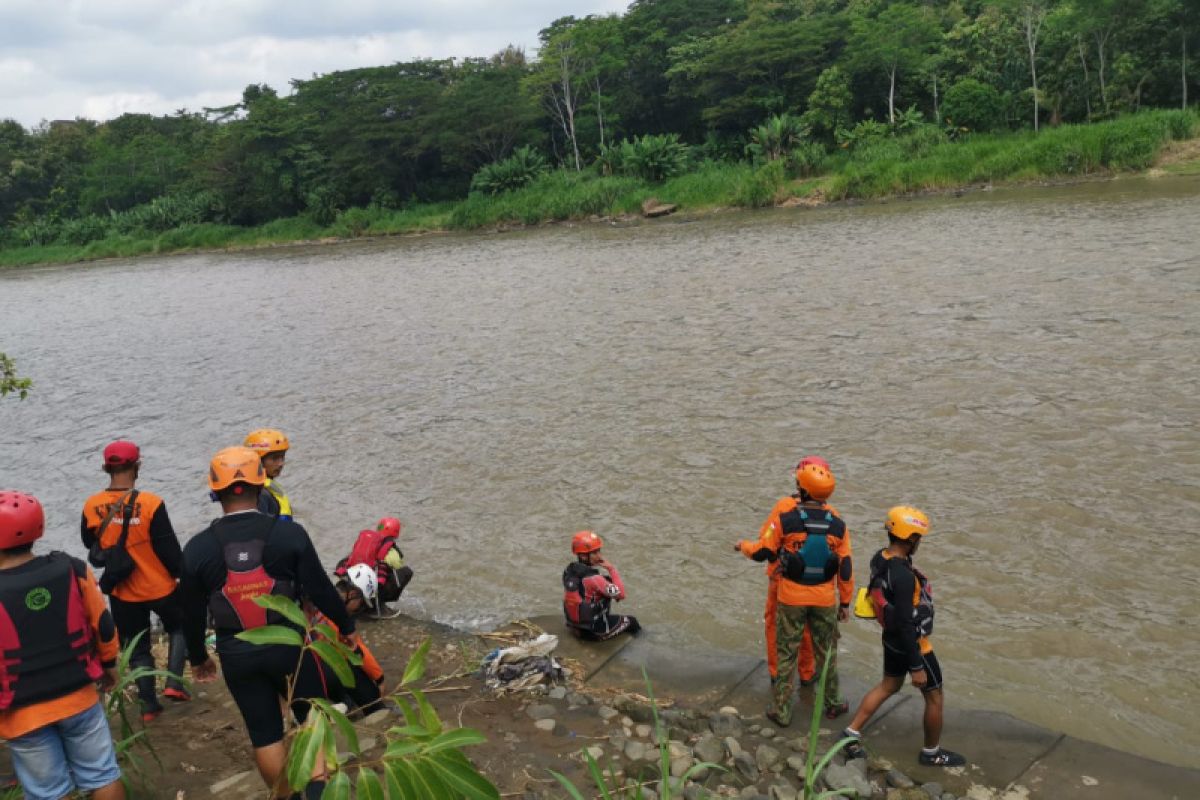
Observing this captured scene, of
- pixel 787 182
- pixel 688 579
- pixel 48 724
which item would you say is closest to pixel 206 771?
pixel 48 724

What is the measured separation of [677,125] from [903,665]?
172 ft

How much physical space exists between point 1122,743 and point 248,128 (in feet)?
211

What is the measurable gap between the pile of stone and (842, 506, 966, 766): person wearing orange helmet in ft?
1.02

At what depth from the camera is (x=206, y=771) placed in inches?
207

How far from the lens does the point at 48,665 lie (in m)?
3.97

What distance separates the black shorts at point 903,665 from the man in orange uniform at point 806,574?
0.36m

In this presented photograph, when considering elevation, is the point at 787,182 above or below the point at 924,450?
above

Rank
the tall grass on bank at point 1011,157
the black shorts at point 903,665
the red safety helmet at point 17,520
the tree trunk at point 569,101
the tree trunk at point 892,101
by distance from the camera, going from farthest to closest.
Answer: the tree trunk at point 569,101, the tree trunk at point 892,101, the tall grass on bank at point 1011,157, the black shorts at point 903,665, the red safety helmet at point 17,520

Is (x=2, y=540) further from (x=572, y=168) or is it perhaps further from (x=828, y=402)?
(x=572, y=168)

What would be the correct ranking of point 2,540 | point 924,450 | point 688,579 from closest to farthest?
point 2,540 < point 688,579 < point 924,450

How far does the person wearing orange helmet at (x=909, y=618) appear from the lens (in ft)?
16.7

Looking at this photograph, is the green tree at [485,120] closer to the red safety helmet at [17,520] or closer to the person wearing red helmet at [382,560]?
→ the person wearing red helmet at [382,560]

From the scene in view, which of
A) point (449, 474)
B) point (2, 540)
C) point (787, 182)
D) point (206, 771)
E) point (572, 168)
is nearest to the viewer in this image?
point (2, 540)

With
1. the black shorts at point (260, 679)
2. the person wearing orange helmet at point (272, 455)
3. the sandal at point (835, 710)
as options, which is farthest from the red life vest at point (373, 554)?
the sandal at point (835, 710)
